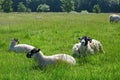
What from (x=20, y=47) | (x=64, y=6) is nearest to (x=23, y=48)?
(x=20, y=47)

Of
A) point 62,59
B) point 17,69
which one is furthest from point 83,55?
point 17,69

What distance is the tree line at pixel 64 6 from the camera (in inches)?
5866

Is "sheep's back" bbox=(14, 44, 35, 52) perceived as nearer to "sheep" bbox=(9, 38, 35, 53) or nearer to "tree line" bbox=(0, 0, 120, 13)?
"sheep" bbox=(9, 38, 35, 53)

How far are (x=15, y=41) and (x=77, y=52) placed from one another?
486cm

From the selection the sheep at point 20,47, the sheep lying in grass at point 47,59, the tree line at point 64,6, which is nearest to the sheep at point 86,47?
the sheep lying in grass at point 47,59

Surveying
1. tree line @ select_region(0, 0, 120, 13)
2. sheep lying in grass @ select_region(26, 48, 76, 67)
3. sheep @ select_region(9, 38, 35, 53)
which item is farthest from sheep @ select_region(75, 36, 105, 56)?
tree line @ select_region(0, 0, 120, 13)

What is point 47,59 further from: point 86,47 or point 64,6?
point 64,6

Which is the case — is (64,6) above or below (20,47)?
below

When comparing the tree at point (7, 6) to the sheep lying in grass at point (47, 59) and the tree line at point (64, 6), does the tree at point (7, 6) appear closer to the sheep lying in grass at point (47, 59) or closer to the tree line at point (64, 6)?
the tree line at point (64, 6)

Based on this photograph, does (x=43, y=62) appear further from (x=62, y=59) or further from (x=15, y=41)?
(x=15, y=41)

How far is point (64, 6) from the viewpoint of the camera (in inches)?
5930

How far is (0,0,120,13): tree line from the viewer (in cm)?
14900

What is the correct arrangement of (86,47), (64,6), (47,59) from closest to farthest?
(47,59) < (86,47) < (64,6)

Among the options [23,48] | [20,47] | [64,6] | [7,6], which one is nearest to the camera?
[23,48]
